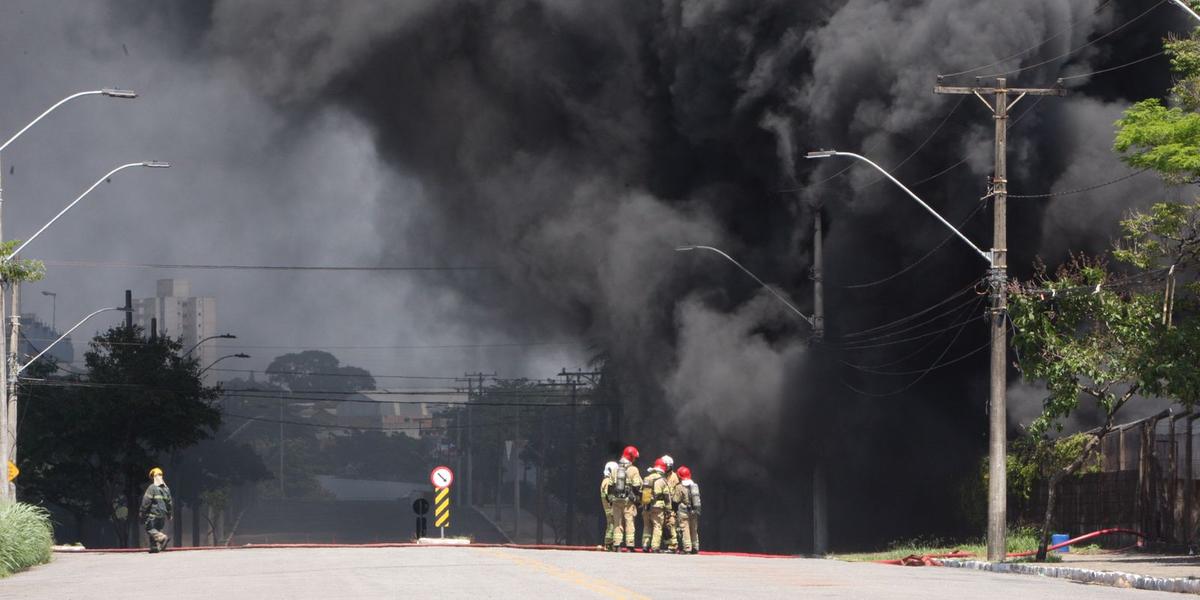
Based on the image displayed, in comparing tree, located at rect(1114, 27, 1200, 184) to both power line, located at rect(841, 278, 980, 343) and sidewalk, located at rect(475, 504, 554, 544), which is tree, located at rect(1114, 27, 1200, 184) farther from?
sidewalk, located at rect(475, 504, 554, 544)

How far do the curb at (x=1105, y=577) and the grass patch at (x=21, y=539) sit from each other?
14116 millimetres

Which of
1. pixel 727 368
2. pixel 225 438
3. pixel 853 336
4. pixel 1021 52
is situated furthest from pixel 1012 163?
pixel 225 438

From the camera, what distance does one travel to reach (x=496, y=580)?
1664 cm

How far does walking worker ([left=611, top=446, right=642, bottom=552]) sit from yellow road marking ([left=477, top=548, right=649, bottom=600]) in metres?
4.99

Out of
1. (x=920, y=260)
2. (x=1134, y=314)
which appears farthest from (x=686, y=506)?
(x=920, y=260)

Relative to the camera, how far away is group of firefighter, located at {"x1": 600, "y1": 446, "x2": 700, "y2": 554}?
90.5 feet

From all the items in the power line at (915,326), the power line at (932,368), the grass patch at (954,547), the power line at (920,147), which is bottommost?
the grass patch at (954,547)

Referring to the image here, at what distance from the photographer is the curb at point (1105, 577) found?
18.0 metres

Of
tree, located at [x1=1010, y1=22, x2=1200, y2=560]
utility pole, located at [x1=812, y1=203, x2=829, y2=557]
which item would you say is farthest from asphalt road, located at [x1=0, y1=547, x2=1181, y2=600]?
utility pole, located at [x1=812, y1=203, x2=829, y2=557]

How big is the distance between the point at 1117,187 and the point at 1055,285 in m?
12.9

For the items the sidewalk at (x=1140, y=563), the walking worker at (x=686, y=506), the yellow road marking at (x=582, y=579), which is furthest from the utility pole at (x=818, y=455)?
the yellow road marking at (x=582, y=579)

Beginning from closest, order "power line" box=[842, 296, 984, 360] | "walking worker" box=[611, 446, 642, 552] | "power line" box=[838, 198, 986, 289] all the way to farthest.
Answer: "walking worker" box=[611, 446, 642, 552] → "power line" box=[838, 198, 986, 289] → "power line" box=[842, 296, 984, 360]

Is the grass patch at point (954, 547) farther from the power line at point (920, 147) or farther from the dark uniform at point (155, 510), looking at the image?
the dark uniform at point (155, 510)

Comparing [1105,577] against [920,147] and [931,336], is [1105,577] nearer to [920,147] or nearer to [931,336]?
[920,147]
